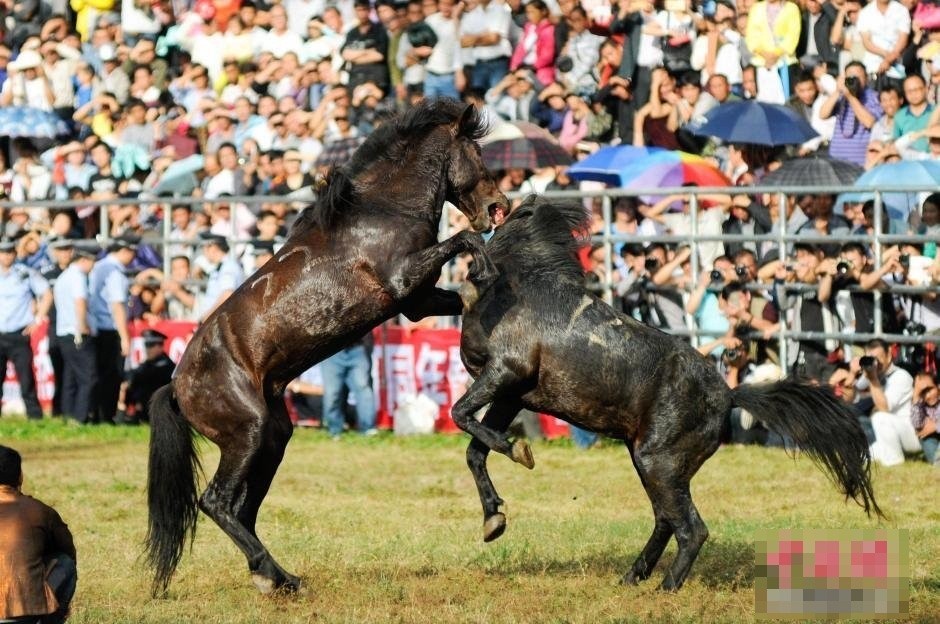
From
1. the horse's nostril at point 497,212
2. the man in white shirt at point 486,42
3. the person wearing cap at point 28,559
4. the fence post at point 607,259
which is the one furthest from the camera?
the man in white shirt at point 486,42

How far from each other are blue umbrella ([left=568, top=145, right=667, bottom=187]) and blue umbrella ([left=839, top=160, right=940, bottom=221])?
93.8 inches

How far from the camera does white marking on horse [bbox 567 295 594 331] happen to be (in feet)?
30.6

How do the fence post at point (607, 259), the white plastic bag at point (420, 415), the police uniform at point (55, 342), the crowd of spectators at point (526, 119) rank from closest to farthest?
the crowd of spectators at point (526, 119) → the fence post at point (607, 259) → the white plastic bag at point (420, 415) → the police uniform at point (55, 342)

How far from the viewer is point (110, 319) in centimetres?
1903

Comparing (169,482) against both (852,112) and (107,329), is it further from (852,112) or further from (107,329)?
(107,329)

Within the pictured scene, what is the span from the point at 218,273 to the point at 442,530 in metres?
6.93

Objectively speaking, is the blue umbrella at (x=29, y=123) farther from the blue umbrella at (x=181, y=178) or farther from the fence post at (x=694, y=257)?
the fence post at (x=694, y=257)

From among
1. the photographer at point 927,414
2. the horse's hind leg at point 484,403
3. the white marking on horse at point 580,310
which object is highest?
the white marking on horse at point 580,310

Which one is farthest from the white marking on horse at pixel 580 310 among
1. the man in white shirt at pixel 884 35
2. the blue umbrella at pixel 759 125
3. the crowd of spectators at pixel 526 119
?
the man in white shirt at pixel 884 35

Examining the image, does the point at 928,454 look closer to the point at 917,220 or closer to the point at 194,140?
the point at 917,220

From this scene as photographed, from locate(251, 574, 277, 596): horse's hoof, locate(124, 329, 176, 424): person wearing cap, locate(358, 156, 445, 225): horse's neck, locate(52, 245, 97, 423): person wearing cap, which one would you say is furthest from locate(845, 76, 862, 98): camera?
locate(251, 574, 277, 596): horse's hoof

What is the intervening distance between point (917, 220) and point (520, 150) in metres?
4.23

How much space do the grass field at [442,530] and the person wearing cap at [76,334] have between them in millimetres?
1141

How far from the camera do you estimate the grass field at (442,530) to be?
900 cm
